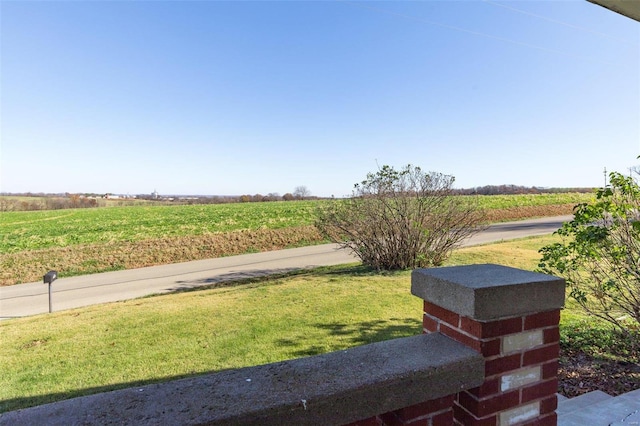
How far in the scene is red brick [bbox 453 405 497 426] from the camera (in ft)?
4.55

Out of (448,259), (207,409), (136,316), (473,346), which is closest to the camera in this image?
(207,409)

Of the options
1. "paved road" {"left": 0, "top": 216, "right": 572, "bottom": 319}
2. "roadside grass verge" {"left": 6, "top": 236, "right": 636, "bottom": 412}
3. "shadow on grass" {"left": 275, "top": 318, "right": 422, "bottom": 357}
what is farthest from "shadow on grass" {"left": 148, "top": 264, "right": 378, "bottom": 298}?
"shadow on grass" {"left": 275, "top": 318, "right": 422, "bottom": 357}

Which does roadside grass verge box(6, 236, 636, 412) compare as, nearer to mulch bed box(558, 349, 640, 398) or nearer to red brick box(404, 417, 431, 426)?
mulch bed box(558, 349, 640, 398)

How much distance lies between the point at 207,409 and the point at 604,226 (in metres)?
4.25

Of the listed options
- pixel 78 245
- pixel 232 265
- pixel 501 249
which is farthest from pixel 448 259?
pixel 78 245

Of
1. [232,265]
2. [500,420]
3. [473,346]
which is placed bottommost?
[232,265]

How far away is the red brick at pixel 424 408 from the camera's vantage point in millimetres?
1258

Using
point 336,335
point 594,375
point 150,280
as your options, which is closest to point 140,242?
point 150,280

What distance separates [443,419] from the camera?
1.35 meters

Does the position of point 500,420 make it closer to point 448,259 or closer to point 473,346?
point 473,346

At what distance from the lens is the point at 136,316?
629 cm

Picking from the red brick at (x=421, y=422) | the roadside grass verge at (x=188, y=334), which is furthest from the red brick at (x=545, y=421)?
the roadside grass verge at (x=188, y=334)

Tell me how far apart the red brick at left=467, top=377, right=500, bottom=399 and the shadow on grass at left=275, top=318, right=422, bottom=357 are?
122 inches

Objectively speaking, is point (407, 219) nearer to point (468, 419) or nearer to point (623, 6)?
point (623, 6)
